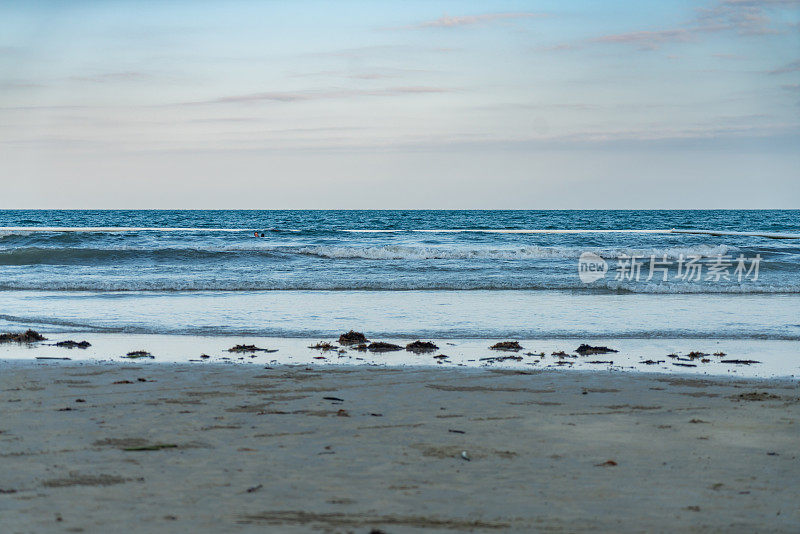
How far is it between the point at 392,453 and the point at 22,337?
6.66 m

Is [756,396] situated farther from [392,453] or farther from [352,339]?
[352,339]

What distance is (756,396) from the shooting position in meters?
6.18

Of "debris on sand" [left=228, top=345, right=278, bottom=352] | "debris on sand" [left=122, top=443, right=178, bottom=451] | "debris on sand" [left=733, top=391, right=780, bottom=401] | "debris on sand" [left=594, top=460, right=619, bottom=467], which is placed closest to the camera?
"debris on sand" [left=594, top=460, right=619, bottom=467]

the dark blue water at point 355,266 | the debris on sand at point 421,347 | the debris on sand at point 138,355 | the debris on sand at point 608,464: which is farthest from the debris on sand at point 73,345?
the dark blue water at point 355,266

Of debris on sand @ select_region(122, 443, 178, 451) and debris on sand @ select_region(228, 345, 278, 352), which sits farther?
debris on sand @ select_region(228, 345, 278, 352)

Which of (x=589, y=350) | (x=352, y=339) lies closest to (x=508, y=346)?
(x=589, y=350)

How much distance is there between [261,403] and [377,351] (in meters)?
3.05

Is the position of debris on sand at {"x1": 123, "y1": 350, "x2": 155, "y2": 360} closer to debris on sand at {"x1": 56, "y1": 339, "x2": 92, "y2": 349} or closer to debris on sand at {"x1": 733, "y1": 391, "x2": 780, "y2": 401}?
debris on sand at {"x1": 56, "y1": 339, "x2": 92, "y2": 349}

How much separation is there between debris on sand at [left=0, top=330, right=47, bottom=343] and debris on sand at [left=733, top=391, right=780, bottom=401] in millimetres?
7883

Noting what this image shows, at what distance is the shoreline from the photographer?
25.5 ft

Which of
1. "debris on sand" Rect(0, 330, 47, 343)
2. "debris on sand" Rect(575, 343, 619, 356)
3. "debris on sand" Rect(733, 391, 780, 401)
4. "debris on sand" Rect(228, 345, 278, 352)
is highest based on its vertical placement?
"debris on sand" Rect(733, 391, 780, 401)

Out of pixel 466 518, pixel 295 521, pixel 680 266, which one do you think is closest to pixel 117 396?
pixel 295 521

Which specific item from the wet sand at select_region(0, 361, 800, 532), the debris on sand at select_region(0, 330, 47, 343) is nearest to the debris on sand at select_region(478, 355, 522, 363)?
the wet sand at select_region(0, 361, 800, 532)

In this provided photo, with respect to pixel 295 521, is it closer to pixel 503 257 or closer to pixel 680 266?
pixel 680 266
